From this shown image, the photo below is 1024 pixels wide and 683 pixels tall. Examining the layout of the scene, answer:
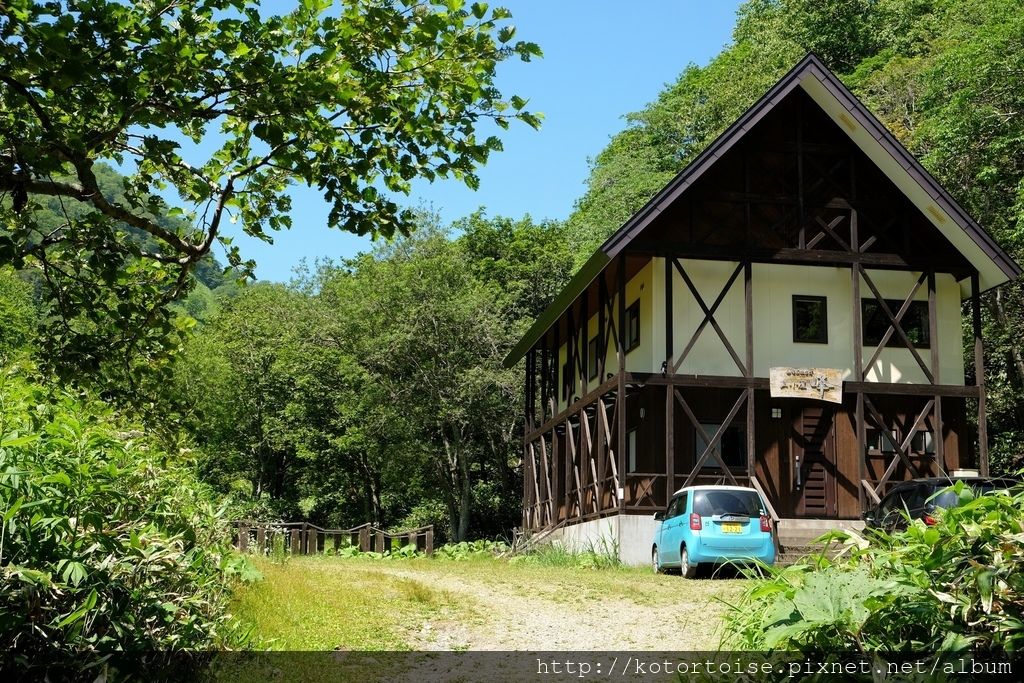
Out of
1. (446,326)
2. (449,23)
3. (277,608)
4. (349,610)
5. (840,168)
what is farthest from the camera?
(446,326)

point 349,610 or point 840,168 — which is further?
point 840,168

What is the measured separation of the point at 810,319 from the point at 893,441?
3.70m

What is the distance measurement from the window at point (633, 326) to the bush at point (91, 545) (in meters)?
19.7

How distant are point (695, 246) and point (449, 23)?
18.1 m

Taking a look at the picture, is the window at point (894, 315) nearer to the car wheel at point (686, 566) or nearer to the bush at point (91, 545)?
the car wheel at point (686, 566)

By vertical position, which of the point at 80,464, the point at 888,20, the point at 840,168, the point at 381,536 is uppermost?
the point at 888,20

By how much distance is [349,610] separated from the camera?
12242mm

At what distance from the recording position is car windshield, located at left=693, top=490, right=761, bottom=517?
60.7ft

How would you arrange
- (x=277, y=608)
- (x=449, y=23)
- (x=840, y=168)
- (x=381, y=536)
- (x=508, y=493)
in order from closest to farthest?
(x=449, y=23)
(x=277, y=608)
(x=840, y=168)
(x=381, y=536)
(x=508, y=493)

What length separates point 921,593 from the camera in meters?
4.30

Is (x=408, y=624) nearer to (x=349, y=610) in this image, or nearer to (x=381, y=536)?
(x=349, y=610)

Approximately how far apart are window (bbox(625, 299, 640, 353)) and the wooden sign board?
3.92 metres

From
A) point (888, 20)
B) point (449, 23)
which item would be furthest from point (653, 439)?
point (888, 20)

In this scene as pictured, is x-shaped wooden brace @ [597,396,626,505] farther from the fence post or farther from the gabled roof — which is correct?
the fence post
